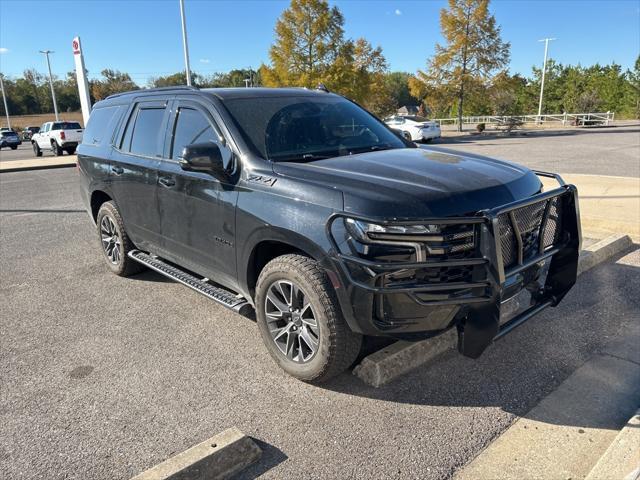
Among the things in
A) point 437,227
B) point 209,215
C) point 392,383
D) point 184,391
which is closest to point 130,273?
point 209,215

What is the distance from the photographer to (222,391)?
3.31 metres

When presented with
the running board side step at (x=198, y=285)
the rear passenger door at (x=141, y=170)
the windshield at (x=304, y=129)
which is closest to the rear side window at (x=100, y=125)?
the rear passenger door at (x=141, y=170)

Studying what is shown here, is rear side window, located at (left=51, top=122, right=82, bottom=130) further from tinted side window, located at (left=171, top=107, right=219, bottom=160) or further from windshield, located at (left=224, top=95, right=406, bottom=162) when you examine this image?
windshield, located at (left=224, top=95, right=406, bottom=162)

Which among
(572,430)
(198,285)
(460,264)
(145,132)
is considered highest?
(145,132)

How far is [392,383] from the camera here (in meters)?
3.37

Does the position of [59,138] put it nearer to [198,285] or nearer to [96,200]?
[96,200]

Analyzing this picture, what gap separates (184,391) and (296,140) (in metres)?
1.98

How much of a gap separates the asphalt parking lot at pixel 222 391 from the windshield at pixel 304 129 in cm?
156

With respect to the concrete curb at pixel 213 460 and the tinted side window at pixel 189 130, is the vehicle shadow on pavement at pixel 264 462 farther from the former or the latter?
the tinted side window at pixel 189 130

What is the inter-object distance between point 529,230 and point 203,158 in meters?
2.21

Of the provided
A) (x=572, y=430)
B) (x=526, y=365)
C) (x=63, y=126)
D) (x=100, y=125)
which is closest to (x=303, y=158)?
(x=526, y=365)

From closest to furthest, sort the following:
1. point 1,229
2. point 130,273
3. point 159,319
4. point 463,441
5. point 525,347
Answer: point 463,441 → point 525,347 → point 159,319 → point 130,273 → point 1,229

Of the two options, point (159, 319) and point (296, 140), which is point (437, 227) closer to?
point (296, 140)

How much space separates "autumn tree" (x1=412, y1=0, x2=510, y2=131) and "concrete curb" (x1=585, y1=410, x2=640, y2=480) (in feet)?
Result: 118
